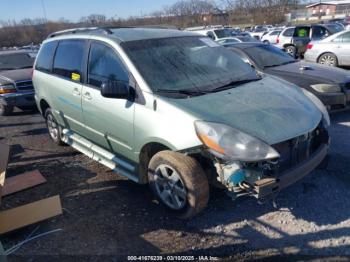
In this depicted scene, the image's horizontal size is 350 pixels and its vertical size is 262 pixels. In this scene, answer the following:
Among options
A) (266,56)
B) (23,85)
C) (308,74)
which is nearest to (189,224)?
(308,74)

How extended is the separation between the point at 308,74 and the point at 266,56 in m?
1.16

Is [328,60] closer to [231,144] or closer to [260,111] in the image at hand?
[260,111]

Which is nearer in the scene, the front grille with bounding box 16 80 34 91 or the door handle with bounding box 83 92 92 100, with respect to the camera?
the door handle with bounding box 83 92 92 100

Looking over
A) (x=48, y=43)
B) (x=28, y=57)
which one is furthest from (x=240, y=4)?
(x=48, y=43)

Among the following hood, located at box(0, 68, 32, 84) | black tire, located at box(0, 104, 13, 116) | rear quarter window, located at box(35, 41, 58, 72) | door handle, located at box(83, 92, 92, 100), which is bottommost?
black tire, located at box(0, 104, 13, 116)

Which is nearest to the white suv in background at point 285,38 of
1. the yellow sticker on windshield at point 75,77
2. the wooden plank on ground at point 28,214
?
the yellow sticker on windshield at point 75,77

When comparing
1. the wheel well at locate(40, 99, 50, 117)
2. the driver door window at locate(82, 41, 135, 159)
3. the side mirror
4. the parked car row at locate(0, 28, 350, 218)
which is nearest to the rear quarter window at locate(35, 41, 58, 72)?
the parked car row at locate(0, 28, 350, 218)

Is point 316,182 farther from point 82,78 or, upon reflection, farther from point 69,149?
point 69,149

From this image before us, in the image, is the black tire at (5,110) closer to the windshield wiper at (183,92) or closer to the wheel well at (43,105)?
the wheel well at (43,105)

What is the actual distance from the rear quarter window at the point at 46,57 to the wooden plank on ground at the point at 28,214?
2.42 meters

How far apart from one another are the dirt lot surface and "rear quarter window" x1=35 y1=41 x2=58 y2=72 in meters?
1.91

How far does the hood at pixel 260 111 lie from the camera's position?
2.96 m

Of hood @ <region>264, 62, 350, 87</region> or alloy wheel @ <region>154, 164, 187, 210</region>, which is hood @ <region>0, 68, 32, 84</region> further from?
alloy wheel @ <region>154, 164, 187, 210</region>

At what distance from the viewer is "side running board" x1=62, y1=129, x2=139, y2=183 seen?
3811 mm
